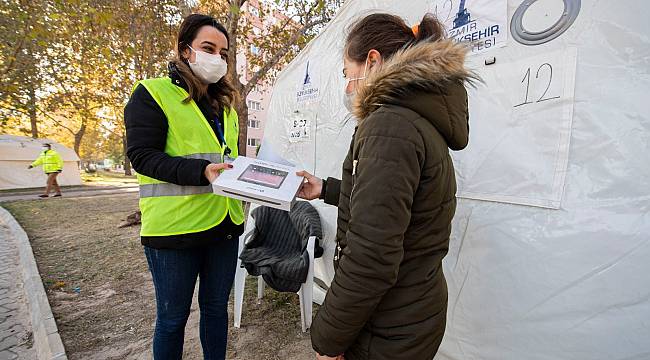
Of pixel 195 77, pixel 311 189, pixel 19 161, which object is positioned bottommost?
pixel 19 161

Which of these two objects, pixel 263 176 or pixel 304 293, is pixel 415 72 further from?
pixel 304 293

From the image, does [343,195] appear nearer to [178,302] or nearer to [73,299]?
[178,302]

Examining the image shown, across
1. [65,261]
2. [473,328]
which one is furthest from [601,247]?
[65,261]

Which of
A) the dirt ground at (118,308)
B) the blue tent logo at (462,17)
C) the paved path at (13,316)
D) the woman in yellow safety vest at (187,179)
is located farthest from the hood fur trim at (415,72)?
the paved path at (13,316)

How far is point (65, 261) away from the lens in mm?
3998

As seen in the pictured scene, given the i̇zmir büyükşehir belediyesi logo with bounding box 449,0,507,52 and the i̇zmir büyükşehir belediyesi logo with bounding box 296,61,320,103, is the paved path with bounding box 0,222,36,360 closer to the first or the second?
the i̇zmir büyükşehir belediyesi logo with bounding box 296,61,320,103

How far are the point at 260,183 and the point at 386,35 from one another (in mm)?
759

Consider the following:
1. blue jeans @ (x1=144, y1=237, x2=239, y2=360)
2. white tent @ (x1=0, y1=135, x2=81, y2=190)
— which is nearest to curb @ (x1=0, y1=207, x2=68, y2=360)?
blue jeans @ (x1=144, y1=237, x2=239, y2=360)

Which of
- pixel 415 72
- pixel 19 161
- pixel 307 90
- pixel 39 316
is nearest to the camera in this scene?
pixel 415 72

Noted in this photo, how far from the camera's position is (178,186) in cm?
134

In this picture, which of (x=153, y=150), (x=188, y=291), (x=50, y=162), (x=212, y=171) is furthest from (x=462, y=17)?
(x=50, y=162)

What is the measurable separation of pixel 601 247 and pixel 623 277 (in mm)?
128

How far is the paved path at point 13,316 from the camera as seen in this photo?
2.20 meters

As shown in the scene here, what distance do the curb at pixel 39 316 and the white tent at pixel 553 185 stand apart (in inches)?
100
